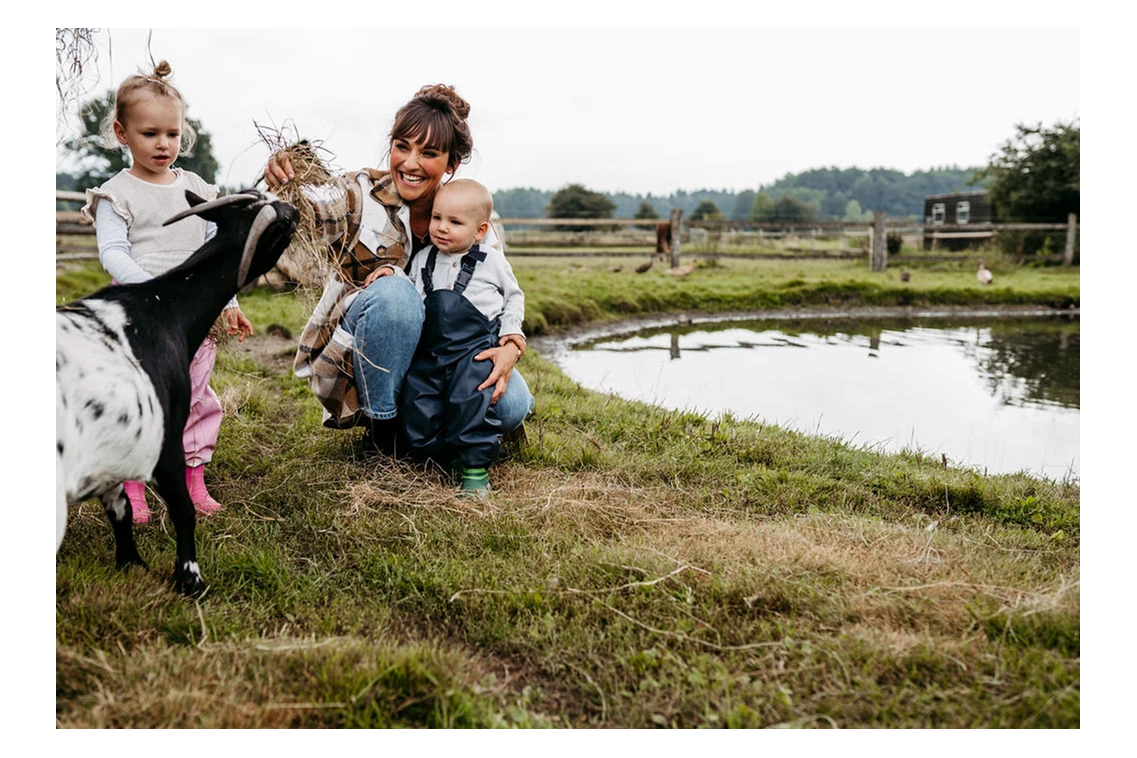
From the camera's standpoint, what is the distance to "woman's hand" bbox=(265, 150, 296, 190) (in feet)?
11.4

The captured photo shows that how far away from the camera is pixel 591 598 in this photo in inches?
104

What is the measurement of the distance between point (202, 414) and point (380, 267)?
109cm

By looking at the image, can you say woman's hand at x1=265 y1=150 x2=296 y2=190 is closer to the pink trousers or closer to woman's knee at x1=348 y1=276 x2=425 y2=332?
woman's knee at x1=348 y1=276 x2=425 y2=332

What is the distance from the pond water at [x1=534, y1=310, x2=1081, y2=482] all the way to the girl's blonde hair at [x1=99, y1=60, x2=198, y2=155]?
12.0 feet

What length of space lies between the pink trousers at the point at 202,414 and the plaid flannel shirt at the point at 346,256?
0.40m

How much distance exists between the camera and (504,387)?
3.84m

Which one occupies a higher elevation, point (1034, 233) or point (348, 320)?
point (1034, 233)

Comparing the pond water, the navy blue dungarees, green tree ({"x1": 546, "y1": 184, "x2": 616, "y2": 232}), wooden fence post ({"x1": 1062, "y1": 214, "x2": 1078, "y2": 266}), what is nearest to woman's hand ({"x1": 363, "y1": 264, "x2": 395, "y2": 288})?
the navy blue dungarees

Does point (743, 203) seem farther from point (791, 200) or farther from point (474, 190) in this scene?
point (474, 190)

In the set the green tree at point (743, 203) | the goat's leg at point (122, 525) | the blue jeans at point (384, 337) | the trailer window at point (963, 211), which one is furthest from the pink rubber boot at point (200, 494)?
the green tree at point (743, 203)

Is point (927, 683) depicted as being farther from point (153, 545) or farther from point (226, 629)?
point (153, 545)
